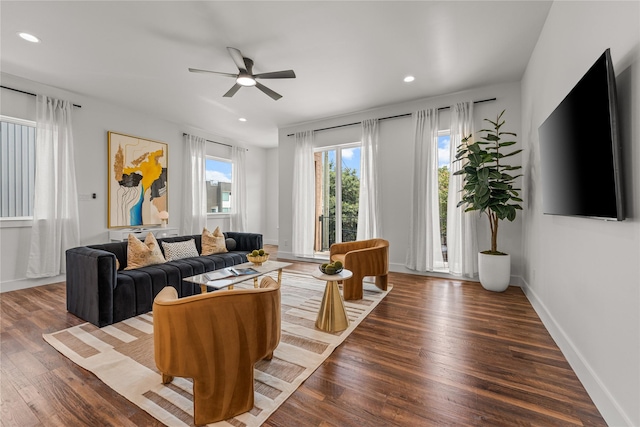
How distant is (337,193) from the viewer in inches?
226

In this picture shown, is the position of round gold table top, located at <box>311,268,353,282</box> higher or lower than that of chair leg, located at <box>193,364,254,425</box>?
higher

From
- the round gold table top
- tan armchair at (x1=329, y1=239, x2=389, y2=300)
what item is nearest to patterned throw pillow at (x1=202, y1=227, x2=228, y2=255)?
tan armchair at (x1=329, y1=239, x2=389, y2=300)

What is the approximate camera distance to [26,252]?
13.1ft

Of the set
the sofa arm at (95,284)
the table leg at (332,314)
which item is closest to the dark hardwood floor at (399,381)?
the table leg at (332,314)

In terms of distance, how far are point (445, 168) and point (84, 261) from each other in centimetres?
503

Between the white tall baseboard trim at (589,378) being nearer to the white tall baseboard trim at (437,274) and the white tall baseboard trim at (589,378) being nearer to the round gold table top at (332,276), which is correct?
the white tall baseboard trim at (437,274)

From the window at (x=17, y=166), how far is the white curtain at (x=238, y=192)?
3747 mm

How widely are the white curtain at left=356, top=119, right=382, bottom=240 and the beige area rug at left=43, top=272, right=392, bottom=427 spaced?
2.13m

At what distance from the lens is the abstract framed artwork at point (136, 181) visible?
4.89m

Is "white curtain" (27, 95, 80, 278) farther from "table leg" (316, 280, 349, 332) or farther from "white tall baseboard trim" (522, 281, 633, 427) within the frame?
"white tall baseboard trim" (522, 281, 633, 427)

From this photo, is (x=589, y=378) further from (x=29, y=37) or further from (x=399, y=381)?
(x=29, y=37)

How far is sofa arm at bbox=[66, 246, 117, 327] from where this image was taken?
267cm

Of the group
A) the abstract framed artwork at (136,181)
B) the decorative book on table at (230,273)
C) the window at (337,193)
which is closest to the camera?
the decorative book on table at (230,273)

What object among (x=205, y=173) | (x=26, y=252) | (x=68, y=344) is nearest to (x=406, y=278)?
(x=68, y=344)
